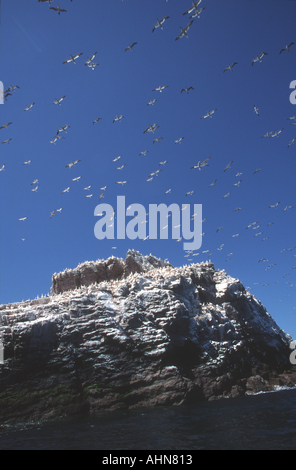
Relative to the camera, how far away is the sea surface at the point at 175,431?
40.5 ft

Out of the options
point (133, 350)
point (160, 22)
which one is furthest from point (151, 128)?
point (133, 350)

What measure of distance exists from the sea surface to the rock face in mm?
4383

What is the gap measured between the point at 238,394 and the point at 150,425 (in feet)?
56.1

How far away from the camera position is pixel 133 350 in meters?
28.5

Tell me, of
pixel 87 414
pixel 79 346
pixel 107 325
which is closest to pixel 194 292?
pixel 107 325

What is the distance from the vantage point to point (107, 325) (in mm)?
29484

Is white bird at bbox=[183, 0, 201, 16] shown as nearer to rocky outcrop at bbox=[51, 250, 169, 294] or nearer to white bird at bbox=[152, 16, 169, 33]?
white bird at bbox=[152, 16, 169, 33]

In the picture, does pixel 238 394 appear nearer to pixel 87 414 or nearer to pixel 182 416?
pixel 182 416

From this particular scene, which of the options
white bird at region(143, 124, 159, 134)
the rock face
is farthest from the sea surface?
white bird at region(143, 124, 159, 134)

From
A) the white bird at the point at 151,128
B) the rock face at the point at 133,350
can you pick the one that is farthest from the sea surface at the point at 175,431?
the white bird at the point at 151,128

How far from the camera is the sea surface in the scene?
1234cm

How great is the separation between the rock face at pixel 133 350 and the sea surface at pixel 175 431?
173 inches

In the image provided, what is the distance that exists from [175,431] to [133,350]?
549 inches

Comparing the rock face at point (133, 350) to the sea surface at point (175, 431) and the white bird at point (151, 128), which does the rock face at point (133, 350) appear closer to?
the sea surface at point (175, 431)
